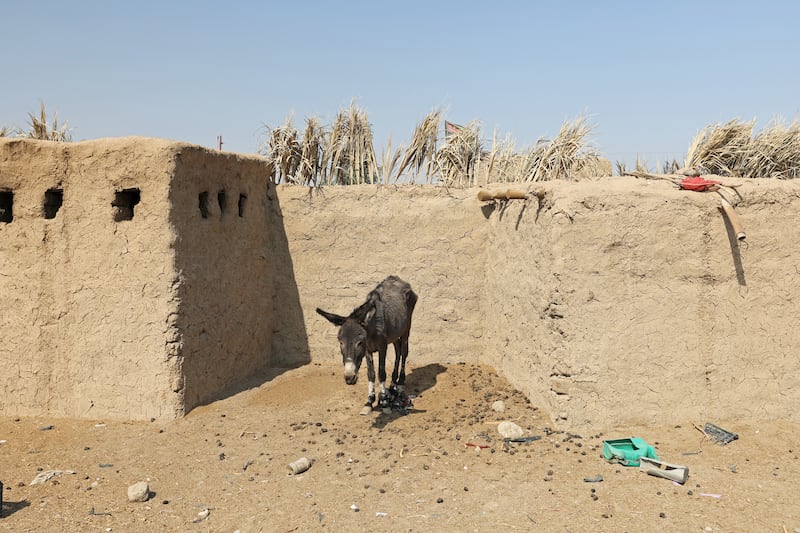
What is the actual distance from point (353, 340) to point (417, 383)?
2.33m

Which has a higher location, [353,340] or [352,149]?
[352,149]

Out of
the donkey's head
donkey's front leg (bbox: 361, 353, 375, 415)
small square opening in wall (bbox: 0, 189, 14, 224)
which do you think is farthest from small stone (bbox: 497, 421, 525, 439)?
small square opening in wall (bbox: 0, 189, 14, 224)

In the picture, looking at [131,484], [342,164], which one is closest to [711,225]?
[342,164]

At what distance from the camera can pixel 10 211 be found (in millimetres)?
8023

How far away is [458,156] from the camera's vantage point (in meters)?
9.72

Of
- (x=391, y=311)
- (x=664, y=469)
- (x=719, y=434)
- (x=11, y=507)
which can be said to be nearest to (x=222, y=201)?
(x=391, y=311)

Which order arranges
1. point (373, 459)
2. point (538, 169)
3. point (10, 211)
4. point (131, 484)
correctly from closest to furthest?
point (131, 484), point (373, 459), point (10, 211), point (538, 169)

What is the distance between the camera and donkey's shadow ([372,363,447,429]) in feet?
23.6

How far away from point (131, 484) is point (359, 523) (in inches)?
89.7

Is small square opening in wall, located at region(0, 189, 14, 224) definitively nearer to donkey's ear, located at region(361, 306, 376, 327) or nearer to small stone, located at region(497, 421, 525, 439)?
donkey's ear, located at region(361, 306, 376, 327)

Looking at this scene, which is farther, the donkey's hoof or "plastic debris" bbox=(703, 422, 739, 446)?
the donkey's hoof

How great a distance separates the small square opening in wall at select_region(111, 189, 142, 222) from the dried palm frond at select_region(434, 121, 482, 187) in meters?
4.47

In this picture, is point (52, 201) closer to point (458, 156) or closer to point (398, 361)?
point (398, 361)

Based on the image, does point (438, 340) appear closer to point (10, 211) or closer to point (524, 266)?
point (524, 266)
